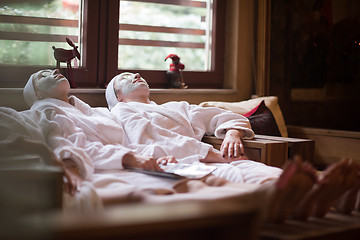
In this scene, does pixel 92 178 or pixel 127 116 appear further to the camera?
pixel 127 116

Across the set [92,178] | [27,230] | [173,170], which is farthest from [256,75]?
[27,230]

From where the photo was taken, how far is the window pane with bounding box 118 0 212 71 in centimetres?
380

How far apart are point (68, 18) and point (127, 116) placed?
0.98 metres

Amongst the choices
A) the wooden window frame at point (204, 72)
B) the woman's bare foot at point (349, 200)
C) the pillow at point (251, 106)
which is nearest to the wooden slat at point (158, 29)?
the wooden window frame at point (204, 72)

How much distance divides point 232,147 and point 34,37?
1478 millimetres

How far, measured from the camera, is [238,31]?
14.1 ft

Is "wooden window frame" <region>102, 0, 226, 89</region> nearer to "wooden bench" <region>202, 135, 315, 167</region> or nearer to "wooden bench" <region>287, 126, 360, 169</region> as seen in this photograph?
"wooden bench" <region>287, 126, 360, 169</region>

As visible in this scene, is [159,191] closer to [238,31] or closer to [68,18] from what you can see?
[68,18]

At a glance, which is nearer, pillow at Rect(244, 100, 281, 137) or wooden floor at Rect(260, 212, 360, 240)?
wooden floor at Rect(260, 212, 360, 240)

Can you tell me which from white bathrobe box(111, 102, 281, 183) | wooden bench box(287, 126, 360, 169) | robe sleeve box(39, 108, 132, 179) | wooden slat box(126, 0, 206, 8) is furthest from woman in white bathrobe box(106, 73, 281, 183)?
wooden slat box(126, 0, 206, 8)

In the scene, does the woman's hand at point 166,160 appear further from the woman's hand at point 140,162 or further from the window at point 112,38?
the window at point 112,38

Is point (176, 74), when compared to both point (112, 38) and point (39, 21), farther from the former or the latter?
point (39, 21)

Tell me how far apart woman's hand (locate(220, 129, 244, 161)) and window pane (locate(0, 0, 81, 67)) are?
132cm

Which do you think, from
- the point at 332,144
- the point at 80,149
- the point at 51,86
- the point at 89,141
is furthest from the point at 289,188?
the point at 332,144
